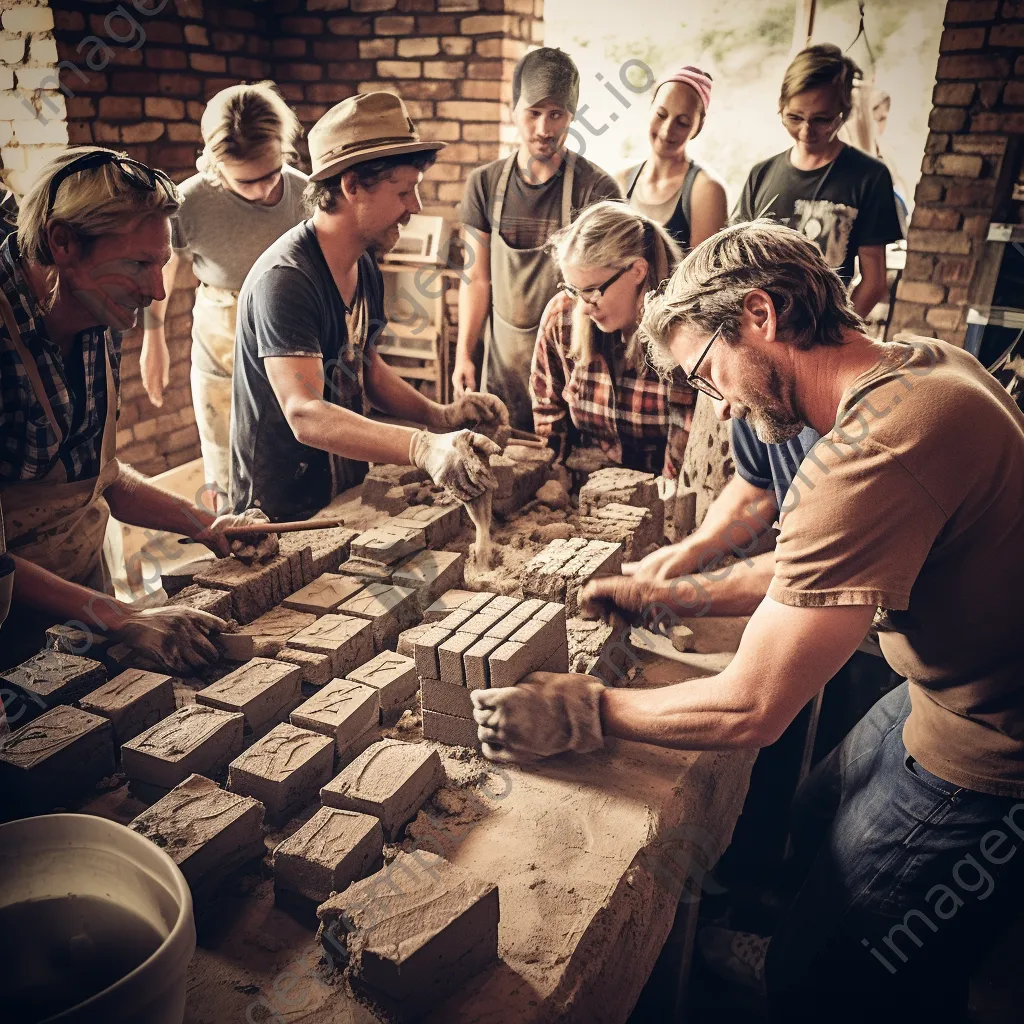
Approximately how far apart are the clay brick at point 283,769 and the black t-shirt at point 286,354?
160 centimetres

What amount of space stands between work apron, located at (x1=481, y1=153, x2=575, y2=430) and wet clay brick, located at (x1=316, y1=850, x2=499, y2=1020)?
3.47 meters

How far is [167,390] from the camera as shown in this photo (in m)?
6.80

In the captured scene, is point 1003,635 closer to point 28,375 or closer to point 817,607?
point 817,607

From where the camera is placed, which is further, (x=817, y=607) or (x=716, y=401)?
(x=716, y=401)

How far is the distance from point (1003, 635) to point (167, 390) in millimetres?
6346

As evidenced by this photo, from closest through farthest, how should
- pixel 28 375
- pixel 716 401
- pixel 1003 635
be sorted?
pixel 1003 635 → pixel 716 401 → pixel 28 375

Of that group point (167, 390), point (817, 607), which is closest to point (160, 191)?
point (817, 607)

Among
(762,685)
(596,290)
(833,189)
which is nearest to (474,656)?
(762,685)

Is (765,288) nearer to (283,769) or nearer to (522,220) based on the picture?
(283,769)

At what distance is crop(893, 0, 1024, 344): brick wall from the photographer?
17.1 ft

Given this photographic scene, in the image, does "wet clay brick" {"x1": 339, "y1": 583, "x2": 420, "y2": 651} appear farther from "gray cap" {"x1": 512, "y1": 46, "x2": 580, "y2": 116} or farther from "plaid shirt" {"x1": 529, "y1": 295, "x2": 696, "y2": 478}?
"gray cap" {"x1": 512, "y1": 46, "x2": 580, "y2": 116}

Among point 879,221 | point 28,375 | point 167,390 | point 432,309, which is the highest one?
point 879,221

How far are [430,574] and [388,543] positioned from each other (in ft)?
0.67

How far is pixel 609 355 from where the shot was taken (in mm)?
3920
